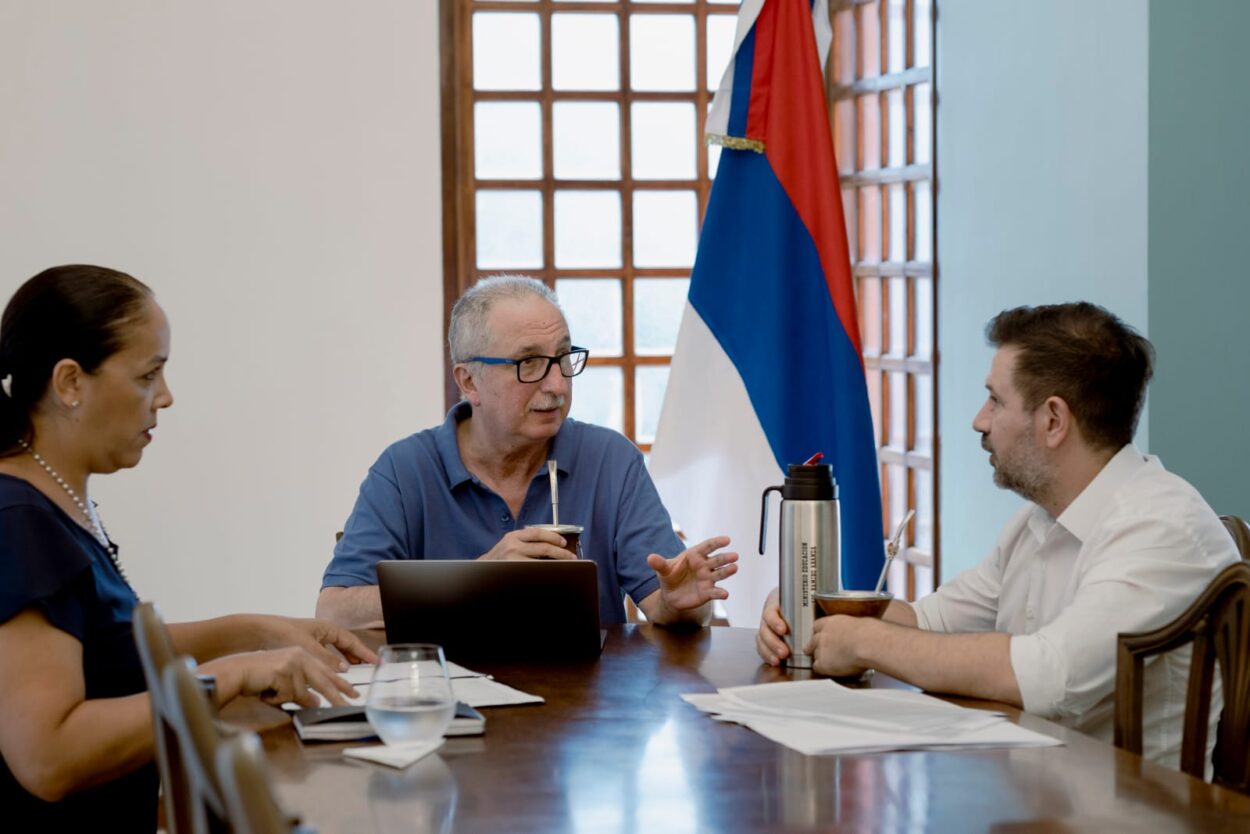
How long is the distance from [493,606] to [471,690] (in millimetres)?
249

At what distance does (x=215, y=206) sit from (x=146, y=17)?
1.91 ft

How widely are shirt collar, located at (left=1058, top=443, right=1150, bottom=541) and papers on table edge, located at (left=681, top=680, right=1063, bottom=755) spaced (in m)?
0.41

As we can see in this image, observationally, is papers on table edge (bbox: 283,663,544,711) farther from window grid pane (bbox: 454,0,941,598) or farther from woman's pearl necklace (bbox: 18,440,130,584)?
window grid pane (bbox: 454,0,941,598)

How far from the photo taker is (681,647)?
2.33 metres

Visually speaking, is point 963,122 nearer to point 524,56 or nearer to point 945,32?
point 945,32

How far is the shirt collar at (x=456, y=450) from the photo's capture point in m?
2.74

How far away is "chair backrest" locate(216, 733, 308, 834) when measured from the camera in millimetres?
723

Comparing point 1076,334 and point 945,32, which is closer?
point 1076,334

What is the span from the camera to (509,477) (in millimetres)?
2807

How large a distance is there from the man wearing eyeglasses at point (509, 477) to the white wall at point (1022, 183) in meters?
1.15

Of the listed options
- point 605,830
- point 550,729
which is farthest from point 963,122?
point 605,830

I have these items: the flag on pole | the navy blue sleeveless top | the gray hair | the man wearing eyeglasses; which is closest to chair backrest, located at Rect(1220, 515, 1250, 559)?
the man wearing eyeglasses

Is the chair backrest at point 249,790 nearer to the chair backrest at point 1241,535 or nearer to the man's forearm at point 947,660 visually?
the man's forearm at point 947,660

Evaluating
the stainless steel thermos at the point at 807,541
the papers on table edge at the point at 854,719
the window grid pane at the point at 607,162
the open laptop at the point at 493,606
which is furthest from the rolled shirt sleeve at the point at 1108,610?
the window grid pane at the point at 607,162
